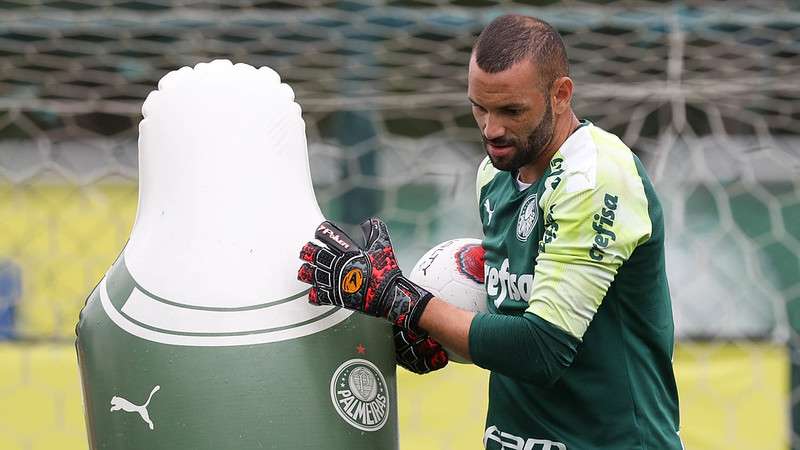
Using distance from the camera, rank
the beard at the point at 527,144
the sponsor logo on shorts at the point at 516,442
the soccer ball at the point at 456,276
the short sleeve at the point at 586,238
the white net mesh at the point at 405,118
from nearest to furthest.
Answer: the short sleeve at the point at 586,238, the beard at the point at 527,144, the sponsor logo on shorts at the point at 516,442, the soccer ball at the point at 456,276, the white net mesh at the point at 405,118

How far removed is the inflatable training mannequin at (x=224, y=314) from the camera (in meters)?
2.08

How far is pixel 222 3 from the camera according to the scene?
466cm

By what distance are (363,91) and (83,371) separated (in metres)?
2.29

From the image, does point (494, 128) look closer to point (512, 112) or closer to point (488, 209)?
point (512, 112)

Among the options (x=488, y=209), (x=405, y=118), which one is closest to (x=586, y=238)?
(x=488, y=209)

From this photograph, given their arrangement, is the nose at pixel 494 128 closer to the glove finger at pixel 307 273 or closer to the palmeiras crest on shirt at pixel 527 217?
the palmeiras crest on shirt at pixel 527 217

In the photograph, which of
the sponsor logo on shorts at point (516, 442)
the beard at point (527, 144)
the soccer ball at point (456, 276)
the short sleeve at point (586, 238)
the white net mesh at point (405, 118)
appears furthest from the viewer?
the white net mesh at point (405, 118)

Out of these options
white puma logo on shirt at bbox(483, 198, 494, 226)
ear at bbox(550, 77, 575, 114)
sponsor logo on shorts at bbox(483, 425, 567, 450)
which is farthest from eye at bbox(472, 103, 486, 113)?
sponsor logo on shorts at bbox(483, 425, 567, 450)

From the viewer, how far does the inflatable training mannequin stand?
208 centimetres

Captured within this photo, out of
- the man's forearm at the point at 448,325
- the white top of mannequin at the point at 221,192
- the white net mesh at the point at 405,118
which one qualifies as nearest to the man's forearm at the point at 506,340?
the man's forearm at the point at 448,325

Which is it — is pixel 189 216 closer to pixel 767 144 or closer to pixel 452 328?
pixel 452 328

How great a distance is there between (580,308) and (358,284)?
397 millimetres

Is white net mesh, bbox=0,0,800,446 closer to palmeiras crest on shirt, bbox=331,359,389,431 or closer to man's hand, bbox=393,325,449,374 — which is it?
man's hand, bbox=393,325,449,374

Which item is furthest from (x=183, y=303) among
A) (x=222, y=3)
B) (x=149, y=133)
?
(x=222, y=3)
